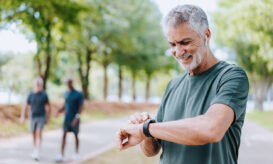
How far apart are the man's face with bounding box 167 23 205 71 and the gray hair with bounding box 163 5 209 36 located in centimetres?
2

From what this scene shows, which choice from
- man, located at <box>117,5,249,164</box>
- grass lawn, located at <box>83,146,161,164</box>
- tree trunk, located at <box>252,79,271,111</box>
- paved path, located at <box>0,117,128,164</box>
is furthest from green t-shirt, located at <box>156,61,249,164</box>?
tree trunk, located at <box>252,79,271,111</box>

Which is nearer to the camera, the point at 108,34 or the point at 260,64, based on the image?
the point at 108,34

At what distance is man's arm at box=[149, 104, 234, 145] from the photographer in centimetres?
142

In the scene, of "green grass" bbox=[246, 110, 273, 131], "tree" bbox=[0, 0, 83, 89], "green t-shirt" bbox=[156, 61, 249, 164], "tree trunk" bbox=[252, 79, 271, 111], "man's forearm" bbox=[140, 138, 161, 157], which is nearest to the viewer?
"green t-shirt" bbox=[156, 61, 249, 164]

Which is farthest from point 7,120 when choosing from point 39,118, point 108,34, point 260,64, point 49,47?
point 260,64

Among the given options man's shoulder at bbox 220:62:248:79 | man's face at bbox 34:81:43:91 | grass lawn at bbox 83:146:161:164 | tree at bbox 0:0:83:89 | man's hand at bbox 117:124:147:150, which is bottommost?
grass lawn at bbox 83:146:161:164

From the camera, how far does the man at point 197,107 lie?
145 cm

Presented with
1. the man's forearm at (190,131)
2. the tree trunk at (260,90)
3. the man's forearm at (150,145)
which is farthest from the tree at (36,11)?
the tree trunk at (260,90)

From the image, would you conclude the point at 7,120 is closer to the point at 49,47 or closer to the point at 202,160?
the point at 49,47

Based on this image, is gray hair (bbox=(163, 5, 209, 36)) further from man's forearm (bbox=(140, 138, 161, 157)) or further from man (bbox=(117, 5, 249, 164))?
man's forearm (bbox=(140, 138, 161, 157))

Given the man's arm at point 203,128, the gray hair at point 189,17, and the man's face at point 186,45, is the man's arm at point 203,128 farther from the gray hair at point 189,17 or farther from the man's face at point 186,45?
the gray hair at point 189,17

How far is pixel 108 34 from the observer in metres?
21.6

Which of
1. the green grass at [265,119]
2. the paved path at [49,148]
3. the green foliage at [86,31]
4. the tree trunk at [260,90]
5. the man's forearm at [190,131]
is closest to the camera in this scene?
the man's forearm at [190,131]

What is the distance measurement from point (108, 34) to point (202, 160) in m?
20.4
